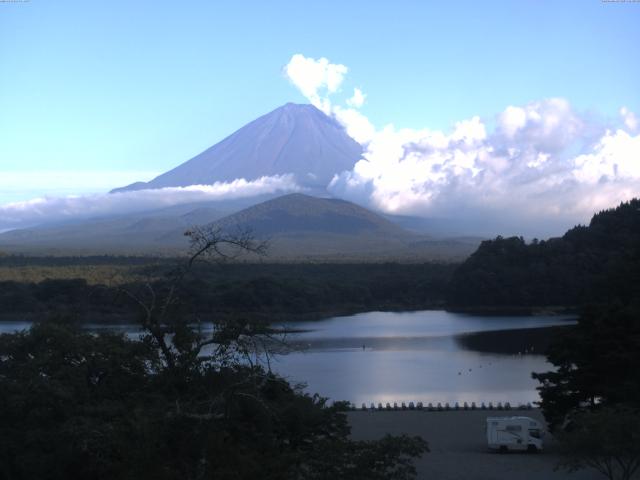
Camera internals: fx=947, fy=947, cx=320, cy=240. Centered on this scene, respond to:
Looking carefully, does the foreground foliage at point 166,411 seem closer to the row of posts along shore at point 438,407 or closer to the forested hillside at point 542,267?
the row of posts along shore at point 438,407

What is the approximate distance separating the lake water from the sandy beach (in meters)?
1.51

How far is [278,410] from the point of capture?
21.0ft

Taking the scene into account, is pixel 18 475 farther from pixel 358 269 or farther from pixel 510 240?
pixel 358 269

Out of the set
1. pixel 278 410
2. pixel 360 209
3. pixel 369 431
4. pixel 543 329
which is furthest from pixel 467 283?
pixel 360 209

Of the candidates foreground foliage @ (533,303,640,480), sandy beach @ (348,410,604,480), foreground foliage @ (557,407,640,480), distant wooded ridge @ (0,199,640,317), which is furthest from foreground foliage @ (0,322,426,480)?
distant wooded ridge @ (0,199,640,317)

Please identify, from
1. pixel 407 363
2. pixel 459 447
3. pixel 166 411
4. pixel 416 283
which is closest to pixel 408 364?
pixel 407 363

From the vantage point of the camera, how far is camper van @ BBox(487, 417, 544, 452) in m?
10.2

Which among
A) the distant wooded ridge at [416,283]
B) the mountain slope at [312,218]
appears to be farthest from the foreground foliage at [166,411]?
the mountain slope at [312,218]

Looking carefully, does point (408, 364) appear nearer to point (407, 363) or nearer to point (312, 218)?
point (407, 363)

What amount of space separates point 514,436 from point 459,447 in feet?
2.53

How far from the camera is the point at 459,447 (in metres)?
10.8

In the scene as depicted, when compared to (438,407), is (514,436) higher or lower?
higher

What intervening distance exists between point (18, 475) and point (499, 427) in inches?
227

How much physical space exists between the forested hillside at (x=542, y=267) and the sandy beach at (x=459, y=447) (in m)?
22.7
